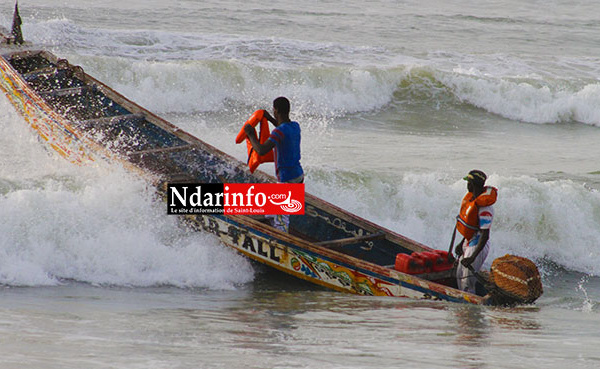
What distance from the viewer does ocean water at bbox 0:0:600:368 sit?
5.00 meters

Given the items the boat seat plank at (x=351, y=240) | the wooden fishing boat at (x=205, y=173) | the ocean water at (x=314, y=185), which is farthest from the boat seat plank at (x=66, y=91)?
the boat seat plank at (x=351, y=240)

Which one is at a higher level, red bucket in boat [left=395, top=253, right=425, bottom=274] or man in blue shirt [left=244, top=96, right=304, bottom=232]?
man in blue shirt [left=244, top=96, right=304, bottom=232]

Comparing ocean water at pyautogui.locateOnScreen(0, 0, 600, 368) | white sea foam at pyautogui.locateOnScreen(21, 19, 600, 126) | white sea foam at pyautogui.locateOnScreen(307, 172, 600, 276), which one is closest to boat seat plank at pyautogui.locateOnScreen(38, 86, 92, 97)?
ocean water at pyautogui.locateOnScreen(0, 0, 600, 368)

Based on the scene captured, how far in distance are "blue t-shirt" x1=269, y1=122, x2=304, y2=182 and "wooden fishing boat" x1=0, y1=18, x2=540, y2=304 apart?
65cm

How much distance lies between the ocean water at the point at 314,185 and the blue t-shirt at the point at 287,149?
1225 millimetres

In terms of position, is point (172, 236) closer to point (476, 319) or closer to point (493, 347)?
point (476, 319)

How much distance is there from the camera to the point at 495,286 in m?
6.66

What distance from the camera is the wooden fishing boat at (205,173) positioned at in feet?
24.1

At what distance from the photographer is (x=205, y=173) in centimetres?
913

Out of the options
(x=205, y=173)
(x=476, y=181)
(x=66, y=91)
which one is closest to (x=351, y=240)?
(x=476, y=181)

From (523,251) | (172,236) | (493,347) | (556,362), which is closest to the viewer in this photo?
(556,362)

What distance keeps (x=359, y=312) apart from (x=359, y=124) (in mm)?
9897

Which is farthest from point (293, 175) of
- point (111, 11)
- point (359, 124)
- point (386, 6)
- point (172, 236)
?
point (386, 6)

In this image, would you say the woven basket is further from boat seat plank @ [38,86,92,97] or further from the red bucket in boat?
boat seat plank @ [38,86,92,97]
